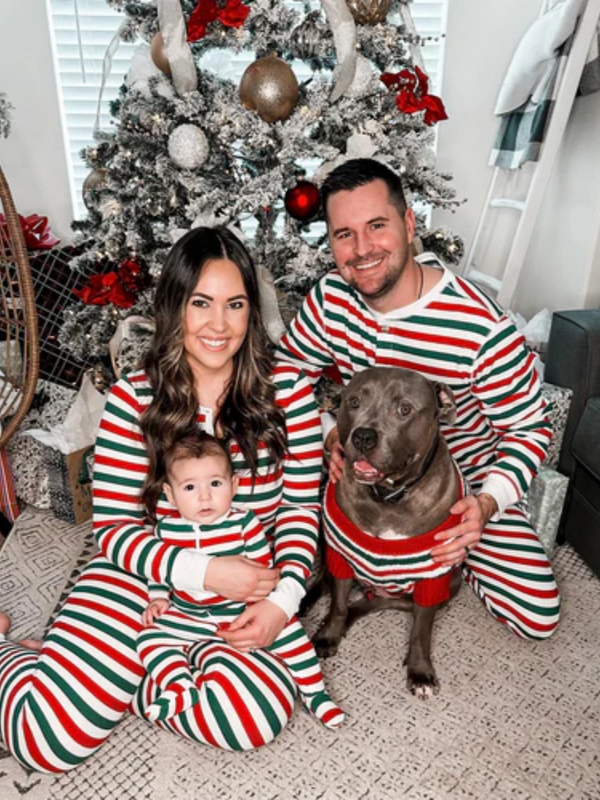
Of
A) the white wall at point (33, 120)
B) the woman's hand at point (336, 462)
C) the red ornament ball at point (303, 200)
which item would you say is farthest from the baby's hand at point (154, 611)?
the white wall at point (33, 120)

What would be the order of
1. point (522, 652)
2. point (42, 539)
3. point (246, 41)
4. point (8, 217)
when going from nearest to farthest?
point (522, 652), point (8, 217), point (246, 41), point (42, 539)

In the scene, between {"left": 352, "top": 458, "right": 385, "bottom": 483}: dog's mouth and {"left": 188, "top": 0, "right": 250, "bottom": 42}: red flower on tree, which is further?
{"left": 188, "top": 0, "right": 250, "bottom": 42}: red flower on tree

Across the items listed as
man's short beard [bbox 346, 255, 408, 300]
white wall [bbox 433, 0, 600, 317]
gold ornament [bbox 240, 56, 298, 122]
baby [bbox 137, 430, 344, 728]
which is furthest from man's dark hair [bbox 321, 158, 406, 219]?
white wall [bbox 433, 0, 600, 317]

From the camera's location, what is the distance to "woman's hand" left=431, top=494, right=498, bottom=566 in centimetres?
156

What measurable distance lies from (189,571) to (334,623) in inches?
20.8

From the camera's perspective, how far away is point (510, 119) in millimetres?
3111

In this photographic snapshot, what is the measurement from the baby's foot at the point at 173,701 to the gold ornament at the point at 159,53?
1.81m

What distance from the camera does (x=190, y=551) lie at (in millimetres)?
1487

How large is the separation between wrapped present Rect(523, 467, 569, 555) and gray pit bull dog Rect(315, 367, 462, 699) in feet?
1.64

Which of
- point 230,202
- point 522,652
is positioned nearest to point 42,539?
point 230,202

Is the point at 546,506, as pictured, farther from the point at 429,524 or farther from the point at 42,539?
the point at 42,539

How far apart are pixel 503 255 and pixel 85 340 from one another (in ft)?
6.76

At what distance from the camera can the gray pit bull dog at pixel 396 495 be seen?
1.49m

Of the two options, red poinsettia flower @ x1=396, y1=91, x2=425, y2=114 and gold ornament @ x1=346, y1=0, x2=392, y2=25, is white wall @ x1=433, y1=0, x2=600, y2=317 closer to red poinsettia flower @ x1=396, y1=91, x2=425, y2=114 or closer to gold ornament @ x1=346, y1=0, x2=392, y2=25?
red poinsettia flower @ x1=396, y1=91, x2=425, y2=114
